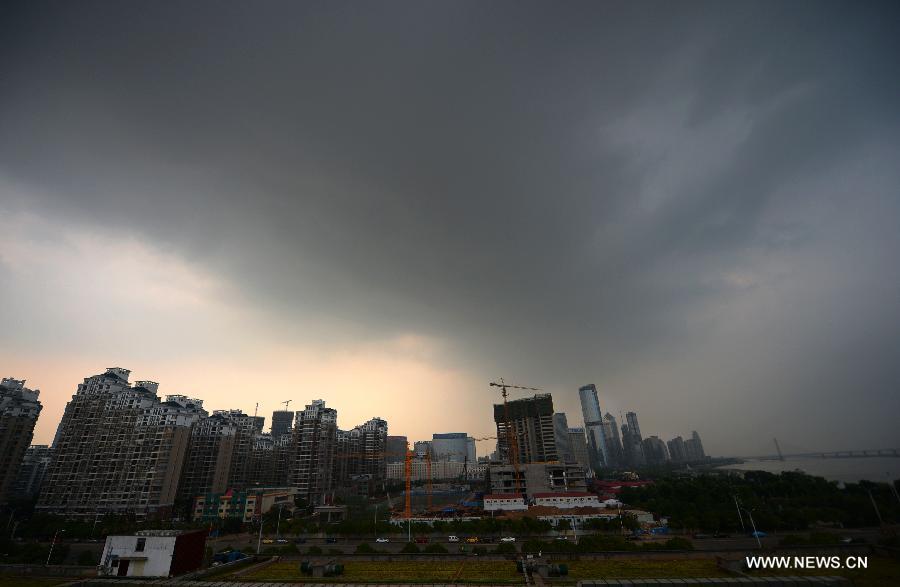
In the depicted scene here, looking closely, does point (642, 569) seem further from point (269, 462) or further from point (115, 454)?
point (269, 462)

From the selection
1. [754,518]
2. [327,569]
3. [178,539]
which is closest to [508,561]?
[327,569]

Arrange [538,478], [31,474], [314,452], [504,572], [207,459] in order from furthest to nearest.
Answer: [31,474]
[314,452]
[538,478]
[207,459]
[504,572]

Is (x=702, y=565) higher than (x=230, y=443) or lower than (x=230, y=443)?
lower

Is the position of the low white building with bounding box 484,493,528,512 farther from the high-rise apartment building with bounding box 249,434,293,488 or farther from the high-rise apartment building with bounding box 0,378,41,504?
the high-rise apartment building with bounding box 0,378,41,504

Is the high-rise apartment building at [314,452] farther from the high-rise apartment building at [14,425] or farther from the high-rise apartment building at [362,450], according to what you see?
the high-rise apartment building at [14,425]

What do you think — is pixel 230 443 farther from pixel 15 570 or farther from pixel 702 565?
pixel 702 565

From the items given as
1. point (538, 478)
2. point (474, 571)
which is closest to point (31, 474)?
point (538, 478)
